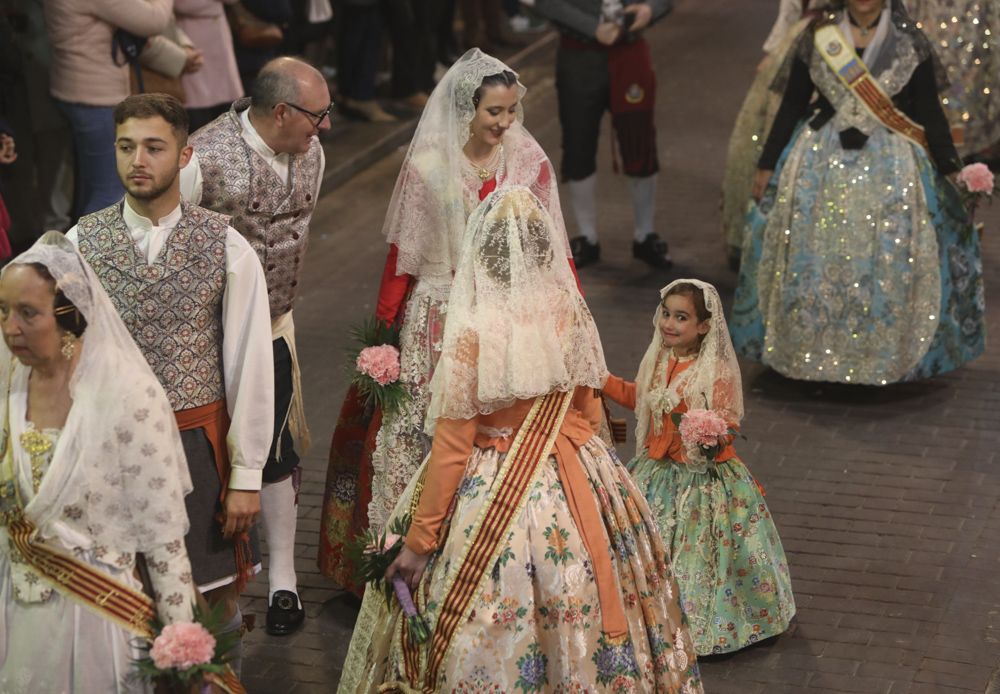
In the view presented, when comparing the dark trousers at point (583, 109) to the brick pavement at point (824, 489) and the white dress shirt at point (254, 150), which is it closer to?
the brick pavement at point (824, 489)

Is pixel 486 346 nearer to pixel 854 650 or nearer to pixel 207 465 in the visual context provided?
pixel 207 465

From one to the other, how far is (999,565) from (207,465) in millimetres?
3288

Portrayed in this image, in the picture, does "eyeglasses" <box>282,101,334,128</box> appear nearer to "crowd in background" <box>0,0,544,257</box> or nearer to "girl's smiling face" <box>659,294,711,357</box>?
"girl's smiling face" <box>659,294,711,357</box>

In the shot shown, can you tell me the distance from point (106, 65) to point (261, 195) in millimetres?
3598

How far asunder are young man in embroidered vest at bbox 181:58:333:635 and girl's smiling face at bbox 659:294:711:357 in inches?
49.7

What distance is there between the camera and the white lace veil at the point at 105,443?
3.92m

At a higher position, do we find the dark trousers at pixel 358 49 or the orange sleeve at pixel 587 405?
the orange sleeve at pixel 587 405

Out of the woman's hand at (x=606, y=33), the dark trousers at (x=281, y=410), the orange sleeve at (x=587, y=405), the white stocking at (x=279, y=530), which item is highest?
the orange sleeve at (x=587, y=405)

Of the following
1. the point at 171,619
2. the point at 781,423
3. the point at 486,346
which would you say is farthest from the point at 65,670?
the point at 781,423

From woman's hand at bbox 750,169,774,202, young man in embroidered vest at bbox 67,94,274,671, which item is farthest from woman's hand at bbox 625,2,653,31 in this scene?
young man in embroidered vest at bbox 67,94,274,671

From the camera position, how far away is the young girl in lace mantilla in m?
5.59

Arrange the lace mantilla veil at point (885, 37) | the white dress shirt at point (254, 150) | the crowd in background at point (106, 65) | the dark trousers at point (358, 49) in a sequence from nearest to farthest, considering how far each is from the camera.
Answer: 1. the white dress shirt at point (254, 150)
2. the lace mantilla veil at point (885, 37)
3. the crowd in background at point (106, 65)
4. the dark trousers at point (358, 49)

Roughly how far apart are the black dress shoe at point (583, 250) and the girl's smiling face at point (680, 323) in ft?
14.2

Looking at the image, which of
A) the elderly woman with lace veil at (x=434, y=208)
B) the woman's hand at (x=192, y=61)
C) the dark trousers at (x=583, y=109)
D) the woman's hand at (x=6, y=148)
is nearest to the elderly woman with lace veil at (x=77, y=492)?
the elderly woman with lace veil at (x=434, y=208)
